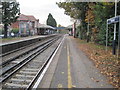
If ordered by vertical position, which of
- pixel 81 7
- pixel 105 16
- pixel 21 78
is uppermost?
pixel 81 7

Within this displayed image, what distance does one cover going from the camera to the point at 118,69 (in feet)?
27.0

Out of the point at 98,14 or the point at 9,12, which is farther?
the point at 9,12

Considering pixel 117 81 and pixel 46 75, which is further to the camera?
pixel 46 75

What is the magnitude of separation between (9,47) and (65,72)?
10.2 meters

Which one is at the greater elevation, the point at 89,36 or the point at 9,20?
the point at 9,20

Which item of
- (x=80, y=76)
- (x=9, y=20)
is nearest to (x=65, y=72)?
(x=80, y=76)

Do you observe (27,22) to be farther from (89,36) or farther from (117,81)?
(117,81)

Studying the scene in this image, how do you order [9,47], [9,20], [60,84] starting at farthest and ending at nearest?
[9,20] < [9,47] < [60,84]

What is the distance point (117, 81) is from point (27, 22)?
65.9 m

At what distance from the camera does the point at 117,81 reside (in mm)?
6410

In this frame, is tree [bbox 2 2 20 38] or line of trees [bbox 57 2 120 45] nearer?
line of trees [bbox 57 2 120 45]

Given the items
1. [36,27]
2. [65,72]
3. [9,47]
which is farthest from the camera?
[36,27]

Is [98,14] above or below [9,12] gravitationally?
below

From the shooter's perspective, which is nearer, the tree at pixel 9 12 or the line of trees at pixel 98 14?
the line of trees at pixel 98 14
